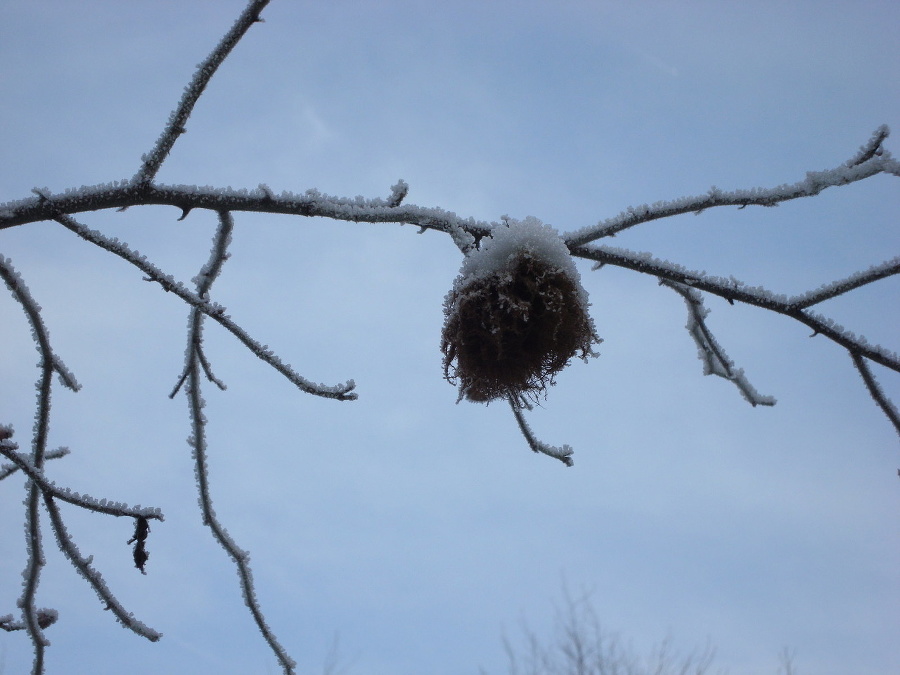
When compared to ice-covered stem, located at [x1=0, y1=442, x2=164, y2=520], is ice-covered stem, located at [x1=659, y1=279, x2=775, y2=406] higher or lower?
higher

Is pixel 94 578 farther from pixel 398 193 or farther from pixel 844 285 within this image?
pixel 844 285

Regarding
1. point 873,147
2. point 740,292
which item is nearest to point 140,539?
point 740,292

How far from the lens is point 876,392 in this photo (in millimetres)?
2236

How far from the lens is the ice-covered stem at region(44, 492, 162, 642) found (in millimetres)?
2338

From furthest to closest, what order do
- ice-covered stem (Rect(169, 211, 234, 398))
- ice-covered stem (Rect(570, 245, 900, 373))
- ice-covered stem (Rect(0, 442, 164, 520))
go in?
ice-covered stem (Rect(169, 211, 234, 398))
ice-covered stem (Rect(570, 245, 900, 373))
ice-covered stem (Rect(0, 442, 164, 520))

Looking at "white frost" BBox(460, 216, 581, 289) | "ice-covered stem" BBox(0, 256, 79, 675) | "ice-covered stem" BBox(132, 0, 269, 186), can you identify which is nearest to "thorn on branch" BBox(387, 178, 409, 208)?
"white frost" BBox(460, 216, 581, 289)

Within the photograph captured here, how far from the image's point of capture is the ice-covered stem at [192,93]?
198cm

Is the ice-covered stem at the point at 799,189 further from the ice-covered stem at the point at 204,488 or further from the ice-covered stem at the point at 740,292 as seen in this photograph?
the ice-covered stem at the point at 204,488

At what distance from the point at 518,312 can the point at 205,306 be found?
35.6 inches

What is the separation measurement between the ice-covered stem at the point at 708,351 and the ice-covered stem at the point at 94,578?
2396 mm

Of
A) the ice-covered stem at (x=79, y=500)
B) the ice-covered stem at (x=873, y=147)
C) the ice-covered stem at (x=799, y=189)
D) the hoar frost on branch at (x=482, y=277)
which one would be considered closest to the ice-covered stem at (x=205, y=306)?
the hoar frost on branch at (x=482, y=277)

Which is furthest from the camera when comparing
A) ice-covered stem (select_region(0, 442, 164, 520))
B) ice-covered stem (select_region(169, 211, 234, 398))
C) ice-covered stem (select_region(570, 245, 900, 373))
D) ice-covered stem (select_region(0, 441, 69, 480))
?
ice-covered stem (select_region(0, 441, 69, 480))

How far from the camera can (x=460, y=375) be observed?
6.83ft

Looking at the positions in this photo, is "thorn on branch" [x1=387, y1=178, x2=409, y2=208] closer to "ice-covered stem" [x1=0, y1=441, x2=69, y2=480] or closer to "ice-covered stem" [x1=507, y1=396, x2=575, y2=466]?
"ice-covered stem" [x1=507, y1=396, x2=575, y2=466]
